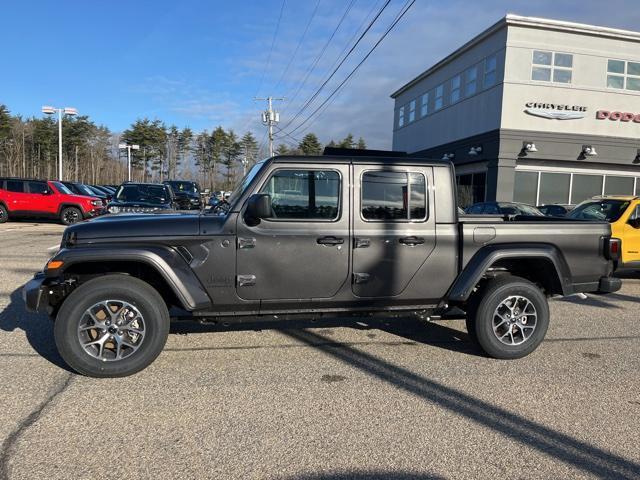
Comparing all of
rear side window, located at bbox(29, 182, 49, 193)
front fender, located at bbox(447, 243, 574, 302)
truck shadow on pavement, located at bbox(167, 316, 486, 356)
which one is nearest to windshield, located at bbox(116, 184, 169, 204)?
rear side window, located at bbox(29, 182, 49, 193)

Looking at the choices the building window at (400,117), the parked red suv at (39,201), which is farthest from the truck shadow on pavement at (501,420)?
the building window at (400,117)

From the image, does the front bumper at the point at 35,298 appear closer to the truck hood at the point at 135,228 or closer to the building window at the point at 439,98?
the truck hood at the point at 135,228

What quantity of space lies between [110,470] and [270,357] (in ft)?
6.91

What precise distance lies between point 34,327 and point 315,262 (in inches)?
134

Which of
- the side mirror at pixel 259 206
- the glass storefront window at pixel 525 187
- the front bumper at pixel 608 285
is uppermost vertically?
the glass storefront window at pixel 525 187

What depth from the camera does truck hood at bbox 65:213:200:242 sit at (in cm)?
432

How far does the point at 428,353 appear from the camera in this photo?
5113mm

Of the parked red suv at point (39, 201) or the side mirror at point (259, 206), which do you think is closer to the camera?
the side mirror at point (259, 206)

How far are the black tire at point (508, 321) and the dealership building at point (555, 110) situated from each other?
22.0m

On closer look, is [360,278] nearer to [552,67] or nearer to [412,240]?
[412,240]

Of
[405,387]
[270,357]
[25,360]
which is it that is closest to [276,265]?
[270,357]

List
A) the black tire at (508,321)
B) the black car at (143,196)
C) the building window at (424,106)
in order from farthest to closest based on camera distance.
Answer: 1. the building window at (424,106)
2. the black car at (143,196)
3. the black tire at (508,321)

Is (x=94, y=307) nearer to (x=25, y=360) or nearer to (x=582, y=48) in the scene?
(x=25, y=360)

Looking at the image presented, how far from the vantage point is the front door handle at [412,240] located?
4.76 meters
